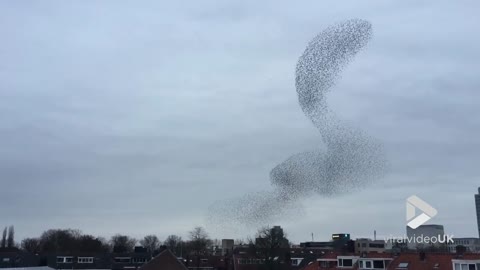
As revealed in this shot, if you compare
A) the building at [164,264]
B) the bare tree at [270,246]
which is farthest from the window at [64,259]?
the bare tree at [270,246]

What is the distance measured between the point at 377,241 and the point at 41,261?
75640mm

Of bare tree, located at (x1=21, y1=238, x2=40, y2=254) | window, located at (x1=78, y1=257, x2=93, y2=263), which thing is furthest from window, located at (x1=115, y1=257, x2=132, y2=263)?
bare tree, located at (x1=21, y1=238, x2=40, y2=254)

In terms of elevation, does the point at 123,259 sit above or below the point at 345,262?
below

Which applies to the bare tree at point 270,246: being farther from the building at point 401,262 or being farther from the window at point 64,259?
the window at point 64,259

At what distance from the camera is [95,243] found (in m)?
120

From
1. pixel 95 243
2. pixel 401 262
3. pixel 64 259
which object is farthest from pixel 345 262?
pixel 95 243

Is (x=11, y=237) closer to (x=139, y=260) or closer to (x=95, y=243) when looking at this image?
(x=95, y=243)

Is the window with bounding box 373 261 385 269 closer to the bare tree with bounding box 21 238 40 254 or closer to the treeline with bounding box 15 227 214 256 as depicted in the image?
the treeline with bounding box 15 227 214 256

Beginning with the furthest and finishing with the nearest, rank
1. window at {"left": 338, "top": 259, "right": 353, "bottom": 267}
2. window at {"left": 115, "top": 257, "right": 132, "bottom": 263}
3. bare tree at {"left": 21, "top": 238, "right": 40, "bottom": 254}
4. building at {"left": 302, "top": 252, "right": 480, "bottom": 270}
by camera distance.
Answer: bare tree at {"left": 21, "top": 238, "right": 40, "bottom": 254}
window at {"left": 115, "top": 257, "right": 132, "bottom": 263}
window at {"left": 338, "top": 259, "right": 353, "bottom": 267}
building at {"left": 302, "top": 252, "right": 480, "bottom": 270}

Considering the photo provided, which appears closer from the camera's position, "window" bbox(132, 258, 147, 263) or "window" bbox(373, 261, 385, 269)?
"window" bbox(373, 261, 385, 269)

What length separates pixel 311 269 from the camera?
180ft

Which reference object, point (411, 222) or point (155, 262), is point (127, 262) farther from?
point (411, 222)

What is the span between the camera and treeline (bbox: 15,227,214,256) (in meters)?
103

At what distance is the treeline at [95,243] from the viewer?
10331 cm
